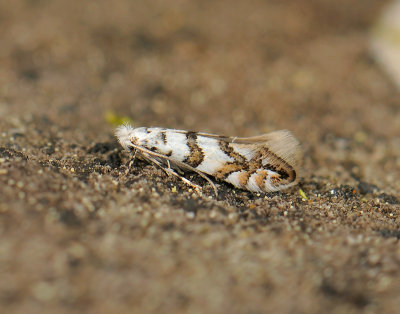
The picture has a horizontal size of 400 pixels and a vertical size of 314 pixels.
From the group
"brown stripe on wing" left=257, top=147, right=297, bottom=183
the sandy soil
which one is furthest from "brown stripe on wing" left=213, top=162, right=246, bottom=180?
"brown stripe on wing" left=257, top=147, right=297, bottom=183

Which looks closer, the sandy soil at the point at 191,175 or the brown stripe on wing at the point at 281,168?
the sandy soil at the point at 191,175

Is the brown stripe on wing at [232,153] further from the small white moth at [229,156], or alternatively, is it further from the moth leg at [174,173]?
the moth leg at [174,173]

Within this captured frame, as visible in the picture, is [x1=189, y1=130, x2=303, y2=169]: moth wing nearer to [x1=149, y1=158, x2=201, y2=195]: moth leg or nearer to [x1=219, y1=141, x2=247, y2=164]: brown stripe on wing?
[x1=219, y1=141, x2=247, y2=164]: brown stripe on wing

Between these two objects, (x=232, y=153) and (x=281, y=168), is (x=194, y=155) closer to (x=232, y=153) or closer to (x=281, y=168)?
(x=232, y=153)

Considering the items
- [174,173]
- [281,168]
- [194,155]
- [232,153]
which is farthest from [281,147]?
[174,173]

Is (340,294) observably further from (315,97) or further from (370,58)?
(370,58)

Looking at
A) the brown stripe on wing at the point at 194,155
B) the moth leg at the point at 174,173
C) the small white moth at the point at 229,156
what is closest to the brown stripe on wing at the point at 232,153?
the small white moth at the point at 229,156
